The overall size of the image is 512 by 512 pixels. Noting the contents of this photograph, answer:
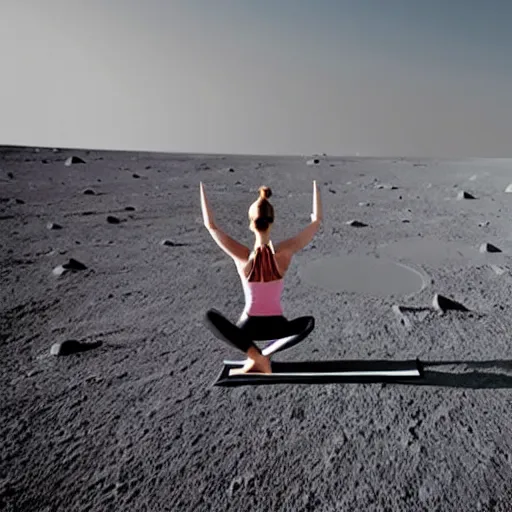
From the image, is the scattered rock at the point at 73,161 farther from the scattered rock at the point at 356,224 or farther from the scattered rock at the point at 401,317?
the scattered rock at the point at 401,317

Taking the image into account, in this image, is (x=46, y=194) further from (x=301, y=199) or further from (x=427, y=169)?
(x=427, y=169)

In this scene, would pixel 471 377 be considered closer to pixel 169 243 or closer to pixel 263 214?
pixel 263 214

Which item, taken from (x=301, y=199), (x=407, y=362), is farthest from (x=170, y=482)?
(x=301, y=199)

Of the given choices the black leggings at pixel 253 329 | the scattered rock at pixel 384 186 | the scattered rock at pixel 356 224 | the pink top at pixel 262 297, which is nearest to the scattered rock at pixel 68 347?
the black leggings at pixel 253 329

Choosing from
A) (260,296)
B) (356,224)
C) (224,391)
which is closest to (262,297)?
(260,296)

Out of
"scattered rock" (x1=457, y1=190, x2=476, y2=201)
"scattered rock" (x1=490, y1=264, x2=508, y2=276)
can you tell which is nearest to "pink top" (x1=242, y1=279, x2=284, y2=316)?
"scattered rock" (x1=490, y1=264, x2=508, y2=276)

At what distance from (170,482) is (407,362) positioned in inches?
52.3

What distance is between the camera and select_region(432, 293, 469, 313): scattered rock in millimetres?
3000

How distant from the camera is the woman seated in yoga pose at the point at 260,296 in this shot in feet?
7.31

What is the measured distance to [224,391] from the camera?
7.25ft

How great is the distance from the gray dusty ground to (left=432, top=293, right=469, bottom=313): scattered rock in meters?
0.09

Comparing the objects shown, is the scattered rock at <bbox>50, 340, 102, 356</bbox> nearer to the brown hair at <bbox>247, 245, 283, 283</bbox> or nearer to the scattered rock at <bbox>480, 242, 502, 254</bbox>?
the brown hair at <bbox>247, 245, 283, 283</bbox>

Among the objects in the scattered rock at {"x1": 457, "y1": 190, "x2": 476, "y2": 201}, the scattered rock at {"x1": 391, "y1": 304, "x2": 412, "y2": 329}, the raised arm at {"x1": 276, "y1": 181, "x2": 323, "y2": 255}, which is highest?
the raised arm at {"x1": 276, "y1": 181, "x2": 323, "y2": 255}

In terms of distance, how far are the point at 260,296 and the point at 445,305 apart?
140 centimetres
